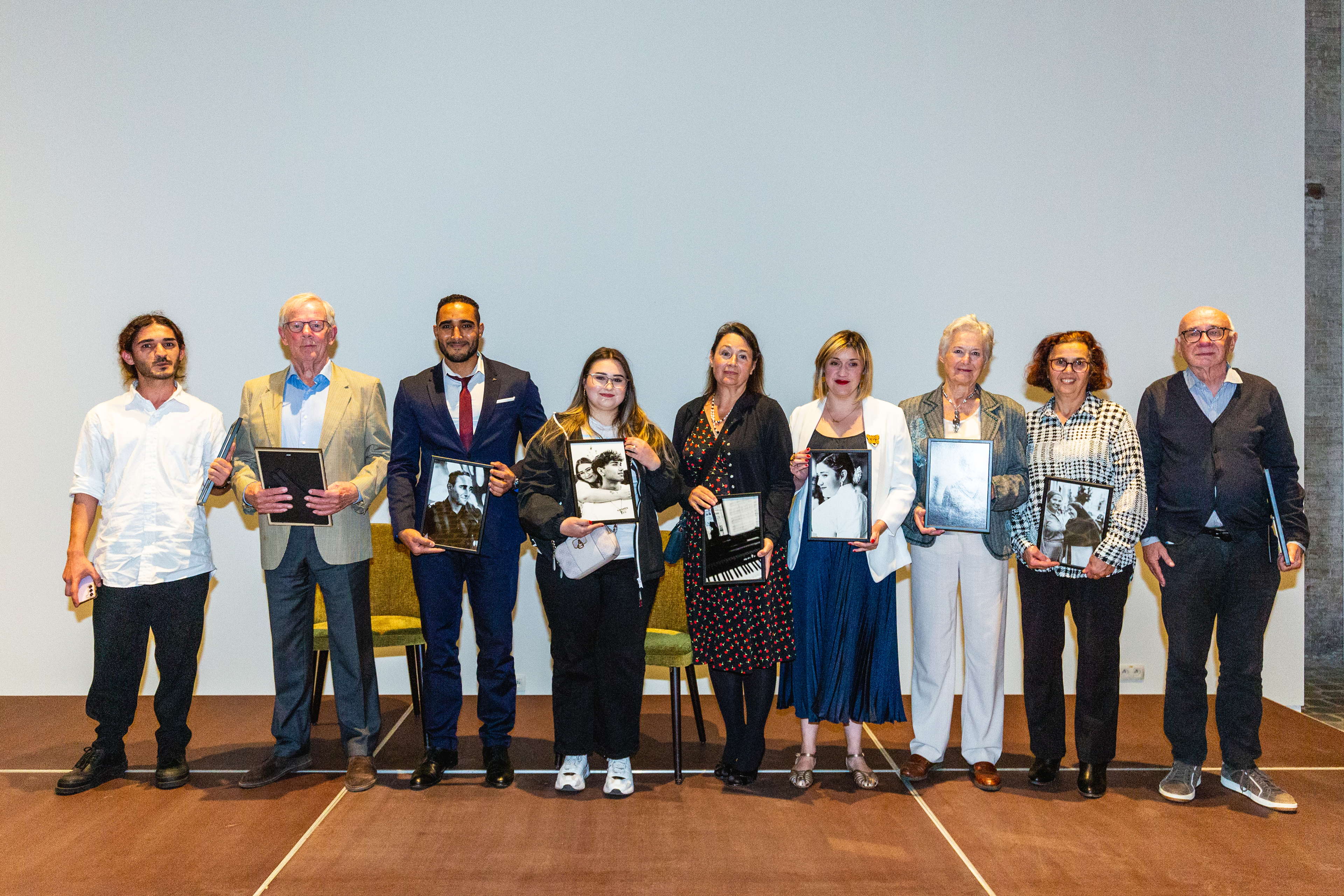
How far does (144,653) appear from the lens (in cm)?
374

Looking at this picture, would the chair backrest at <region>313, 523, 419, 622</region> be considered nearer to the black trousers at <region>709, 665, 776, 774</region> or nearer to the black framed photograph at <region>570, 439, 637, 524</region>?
the black framed photograph at <region>570, 439, 637, 524</region>

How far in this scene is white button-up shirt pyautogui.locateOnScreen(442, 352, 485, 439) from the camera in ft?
12.1

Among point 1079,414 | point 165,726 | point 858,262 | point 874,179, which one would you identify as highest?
point 874,179

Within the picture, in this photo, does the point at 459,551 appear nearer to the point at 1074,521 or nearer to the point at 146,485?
the point at 146,485

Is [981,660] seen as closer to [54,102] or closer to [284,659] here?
[284,659]

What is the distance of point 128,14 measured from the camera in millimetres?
4973

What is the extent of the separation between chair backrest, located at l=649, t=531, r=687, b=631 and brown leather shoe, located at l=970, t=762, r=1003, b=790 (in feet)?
4.48

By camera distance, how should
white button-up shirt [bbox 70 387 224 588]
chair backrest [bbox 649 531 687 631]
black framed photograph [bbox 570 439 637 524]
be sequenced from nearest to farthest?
black framed photograph [bbox 570 439 637 524]
white button-up shirt [bbox 70 387 224 588]
chair backrest [bbox 649 531 687 631]

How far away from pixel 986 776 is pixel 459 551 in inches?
90.3

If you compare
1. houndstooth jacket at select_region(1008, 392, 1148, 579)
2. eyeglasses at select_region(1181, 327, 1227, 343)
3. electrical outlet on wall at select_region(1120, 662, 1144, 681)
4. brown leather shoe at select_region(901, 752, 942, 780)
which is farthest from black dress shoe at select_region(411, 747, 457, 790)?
electrical outlet on wall at select_region(1120, 662, 1144, 681)

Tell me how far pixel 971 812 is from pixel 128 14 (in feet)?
19.0

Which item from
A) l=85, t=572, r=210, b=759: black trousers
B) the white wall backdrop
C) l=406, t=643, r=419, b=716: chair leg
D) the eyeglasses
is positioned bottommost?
l=406, t=643, r=419, b=716: chair leg

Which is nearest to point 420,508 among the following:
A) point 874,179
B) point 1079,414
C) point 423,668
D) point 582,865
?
point 423,668

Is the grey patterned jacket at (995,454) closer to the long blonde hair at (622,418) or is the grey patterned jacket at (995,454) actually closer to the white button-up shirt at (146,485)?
the long blonde hair at (622,418)
